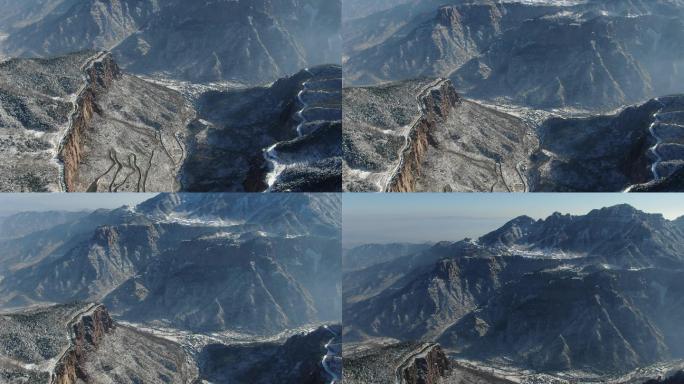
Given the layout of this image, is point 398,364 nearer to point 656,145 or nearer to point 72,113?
point 656,145

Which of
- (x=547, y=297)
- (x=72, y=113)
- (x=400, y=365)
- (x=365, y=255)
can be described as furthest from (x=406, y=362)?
(x=72, y=113)

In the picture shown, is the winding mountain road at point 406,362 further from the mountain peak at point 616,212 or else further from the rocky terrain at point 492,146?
the mountain peak at point 616,212

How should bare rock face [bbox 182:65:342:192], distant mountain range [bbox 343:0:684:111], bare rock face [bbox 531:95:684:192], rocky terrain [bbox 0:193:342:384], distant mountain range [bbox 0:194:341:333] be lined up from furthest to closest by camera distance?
distant mountain range [bbox 343:0:684:111]
bare rock face [bbox 531:95:684:192]
distant mountain range [bbox 0:194:341:333]
rocky terrain [bbox 0:193:342:384]
bare rock face [bbox 182:65:342:192]

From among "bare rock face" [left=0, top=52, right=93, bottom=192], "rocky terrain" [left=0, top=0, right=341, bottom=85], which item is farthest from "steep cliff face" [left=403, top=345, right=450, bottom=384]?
"bare rock face" [left=0, top=52, right=93, bottom=192]

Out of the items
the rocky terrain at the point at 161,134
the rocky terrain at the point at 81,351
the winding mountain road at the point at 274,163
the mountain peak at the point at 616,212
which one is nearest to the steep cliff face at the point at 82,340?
the rocky terrain at the point at 81,351

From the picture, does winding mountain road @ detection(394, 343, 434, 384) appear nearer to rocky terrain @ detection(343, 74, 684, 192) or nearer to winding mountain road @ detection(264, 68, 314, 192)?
rocky terrain @ detection(343, 74, 684, 192)

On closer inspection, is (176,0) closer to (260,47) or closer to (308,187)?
(260,47)

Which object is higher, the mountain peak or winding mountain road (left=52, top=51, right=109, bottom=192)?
winding mountain road (left=52, top=51, right=109, bottom=192)
